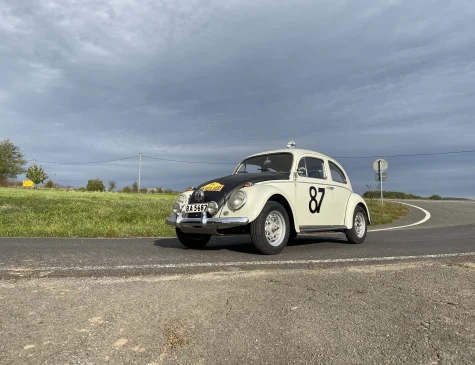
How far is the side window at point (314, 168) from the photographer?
7.24 meters

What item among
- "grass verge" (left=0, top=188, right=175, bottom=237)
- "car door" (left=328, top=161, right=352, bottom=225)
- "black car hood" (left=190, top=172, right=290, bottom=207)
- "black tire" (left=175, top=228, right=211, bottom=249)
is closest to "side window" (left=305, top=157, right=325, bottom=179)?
"car door" (left=328, top=161, right=352, bottom=225)

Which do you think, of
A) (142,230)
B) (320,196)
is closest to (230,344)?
(320,196)

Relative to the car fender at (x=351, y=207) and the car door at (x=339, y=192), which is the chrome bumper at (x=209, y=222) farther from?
the car fender at (x=351, y=207)

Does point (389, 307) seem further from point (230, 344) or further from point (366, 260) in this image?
point (366, 260)

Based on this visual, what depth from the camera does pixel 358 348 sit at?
2.31 meters

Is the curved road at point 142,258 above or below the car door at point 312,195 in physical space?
below

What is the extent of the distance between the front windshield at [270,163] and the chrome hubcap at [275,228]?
110cm

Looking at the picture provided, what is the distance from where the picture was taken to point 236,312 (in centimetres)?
289

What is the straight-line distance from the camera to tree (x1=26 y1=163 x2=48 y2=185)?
7806cm

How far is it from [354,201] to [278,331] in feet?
19.1

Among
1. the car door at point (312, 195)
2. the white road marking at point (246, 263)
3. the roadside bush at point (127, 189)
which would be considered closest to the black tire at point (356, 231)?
the car door at point (312, 195)

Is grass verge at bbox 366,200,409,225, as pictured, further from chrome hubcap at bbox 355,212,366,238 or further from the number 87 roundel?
the number 87 roundel

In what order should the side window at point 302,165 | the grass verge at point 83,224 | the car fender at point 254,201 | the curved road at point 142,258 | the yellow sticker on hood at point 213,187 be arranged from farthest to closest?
the grass verge at point 83,224 < the side window at point 302,165 < the yellow sticker on hood at point 213,187 < the car fender at point 254,201 < the curved road at point 142,258

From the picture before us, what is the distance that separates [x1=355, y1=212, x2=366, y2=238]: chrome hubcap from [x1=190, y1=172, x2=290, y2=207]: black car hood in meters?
2.38
